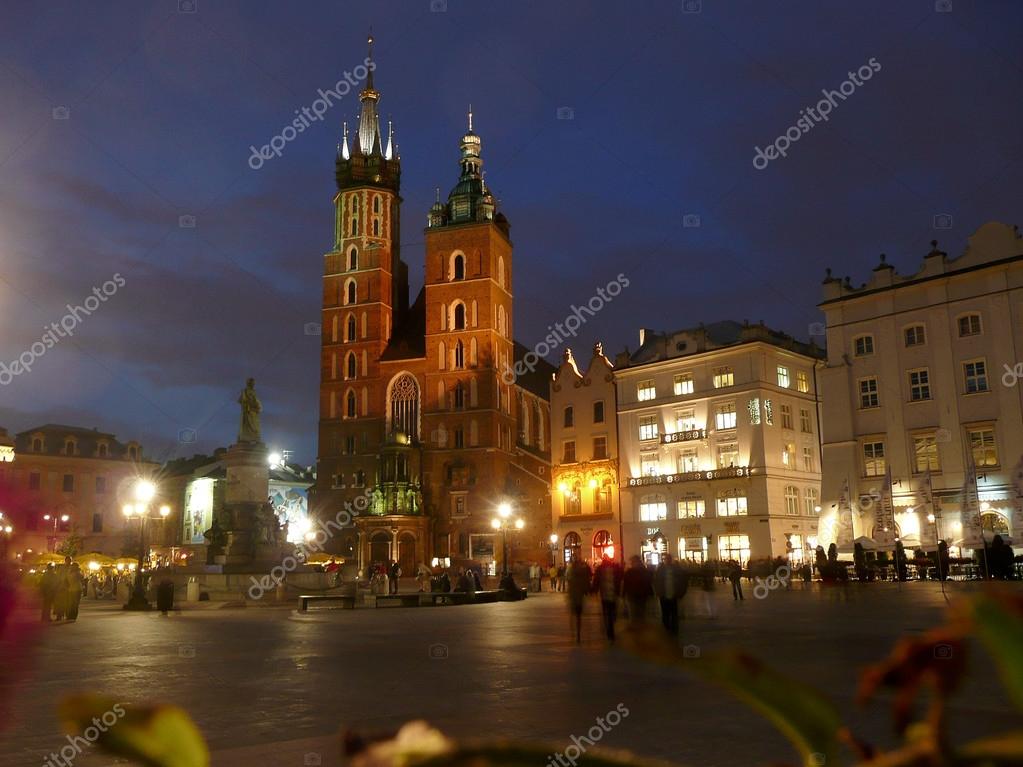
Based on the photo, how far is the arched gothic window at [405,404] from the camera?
7175 cm

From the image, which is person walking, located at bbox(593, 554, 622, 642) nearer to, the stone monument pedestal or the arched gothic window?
the stone monument pedestal

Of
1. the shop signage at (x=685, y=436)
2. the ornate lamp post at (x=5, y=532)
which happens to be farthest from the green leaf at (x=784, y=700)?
the shop signage at (x=685, y=436)

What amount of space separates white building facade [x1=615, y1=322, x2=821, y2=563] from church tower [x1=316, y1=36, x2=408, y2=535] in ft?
84.0

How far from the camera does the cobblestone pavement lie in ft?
24.0

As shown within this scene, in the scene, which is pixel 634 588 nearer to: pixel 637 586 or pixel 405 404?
pixel 637 586

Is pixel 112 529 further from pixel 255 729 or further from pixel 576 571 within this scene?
pixel 255 729

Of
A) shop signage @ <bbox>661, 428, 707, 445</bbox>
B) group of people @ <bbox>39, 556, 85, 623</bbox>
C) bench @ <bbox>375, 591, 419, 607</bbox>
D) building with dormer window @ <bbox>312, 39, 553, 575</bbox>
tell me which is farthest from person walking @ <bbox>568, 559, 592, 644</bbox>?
building with dormer window @ <bbox>312, 39, 553, 575</bbox>

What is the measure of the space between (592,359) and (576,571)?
3932 centimetres

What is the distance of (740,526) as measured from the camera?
48062 millimetres

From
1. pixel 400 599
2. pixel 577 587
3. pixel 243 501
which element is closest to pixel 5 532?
pixel 577 587

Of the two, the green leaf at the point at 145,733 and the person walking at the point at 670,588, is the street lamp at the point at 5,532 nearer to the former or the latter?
the green leaf at the point at 145,733

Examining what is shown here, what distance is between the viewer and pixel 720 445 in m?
49.4

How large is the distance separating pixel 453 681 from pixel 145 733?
10794 millimetres

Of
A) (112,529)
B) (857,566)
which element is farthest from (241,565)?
(112,529)
